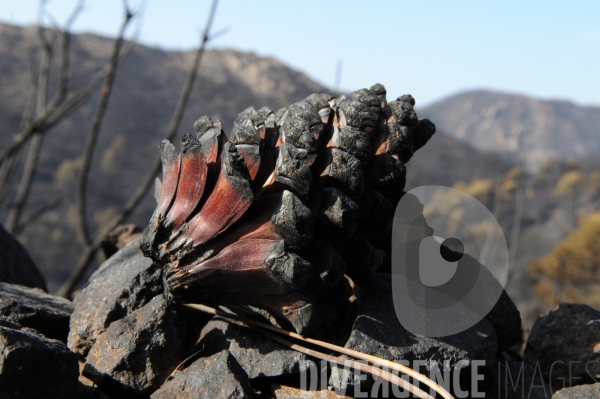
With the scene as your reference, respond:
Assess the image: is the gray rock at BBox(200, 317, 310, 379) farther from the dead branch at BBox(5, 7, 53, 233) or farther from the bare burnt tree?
the dead branch at BBox(5, 7, 53, 233)

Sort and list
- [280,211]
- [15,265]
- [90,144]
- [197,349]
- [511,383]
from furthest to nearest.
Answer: [90,144], [15,265], [511,383], [197,349], [280,211]

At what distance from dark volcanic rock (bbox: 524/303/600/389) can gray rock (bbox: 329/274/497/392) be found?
349 mm

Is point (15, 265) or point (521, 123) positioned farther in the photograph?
point (521, 123)

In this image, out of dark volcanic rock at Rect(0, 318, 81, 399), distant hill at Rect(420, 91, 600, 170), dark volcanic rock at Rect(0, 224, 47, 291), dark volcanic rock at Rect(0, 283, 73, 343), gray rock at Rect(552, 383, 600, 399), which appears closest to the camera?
dark volcanic rock at Rect(0, 318, 81, 399)

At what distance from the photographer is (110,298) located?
72.5 inches

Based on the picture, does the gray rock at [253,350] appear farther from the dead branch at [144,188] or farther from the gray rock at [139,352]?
the dead branch at [144,188]

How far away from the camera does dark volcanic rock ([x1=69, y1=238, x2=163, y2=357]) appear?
1786 mm

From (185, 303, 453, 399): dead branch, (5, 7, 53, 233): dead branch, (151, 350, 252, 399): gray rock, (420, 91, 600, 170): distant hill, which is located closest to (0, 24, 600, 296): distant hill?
(5, 7, 53, 233): dead branch

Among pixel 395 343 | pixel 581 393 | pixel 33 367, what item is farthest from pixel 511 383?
pixel 33 367

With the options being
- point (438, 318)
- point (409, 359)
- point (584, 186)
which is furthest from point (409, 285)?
point (584, 186)

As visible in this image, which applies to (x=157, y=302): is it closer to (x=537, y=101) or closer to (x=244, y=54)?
(x=244, y=54)

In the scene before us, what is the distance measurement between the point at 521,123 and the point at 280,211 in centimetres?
9982

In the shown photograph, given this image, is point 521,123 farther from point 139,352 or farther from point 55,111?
point 139,352

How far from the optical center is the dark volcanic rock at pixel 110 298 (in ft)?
A: 5.86
